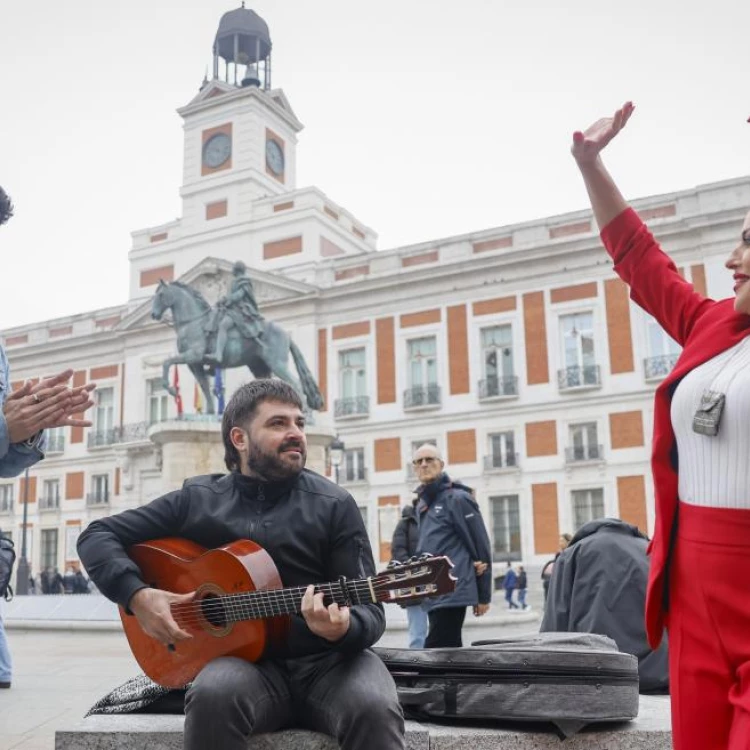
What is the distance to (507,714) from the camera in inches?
105

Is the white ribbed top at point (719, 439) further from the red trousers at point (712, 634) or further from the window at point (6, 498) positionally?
the window at point (6, 498)

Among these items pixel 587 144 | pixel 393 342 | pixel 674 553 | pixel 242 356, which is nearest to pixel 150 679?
pixel 674 553

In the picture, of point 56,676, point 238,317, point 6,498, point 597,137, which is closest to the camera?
point 597,137

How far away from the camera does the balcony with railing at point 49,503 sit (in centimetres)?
3419

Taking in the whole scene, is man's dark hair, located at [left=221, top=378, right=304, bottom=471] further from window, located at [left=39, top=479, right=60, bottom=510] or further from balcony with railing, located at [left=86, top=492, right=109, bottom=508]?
window, located at [left=39, top=479, right=60, bottom=510]

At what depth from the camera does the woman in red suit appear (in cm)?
176

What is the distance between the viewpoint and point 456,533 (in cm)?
589

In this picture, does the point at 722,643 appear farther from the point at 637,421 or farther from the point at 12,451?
the point at 637,421

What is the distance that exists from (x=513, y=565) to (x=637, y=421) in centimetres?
534

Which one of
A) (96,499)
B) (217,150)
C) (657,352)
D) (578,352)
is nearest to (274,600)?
(657,352)

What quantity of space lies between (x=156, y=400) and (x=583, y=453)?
623 inches

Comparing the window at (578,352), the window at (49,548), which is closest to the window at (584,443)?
the window at (578,352)

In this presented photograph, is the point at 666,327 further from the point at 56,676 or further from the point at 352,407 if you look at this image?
the point at 352,407

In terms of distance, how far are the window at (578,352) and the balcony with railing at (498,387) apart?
56.8 inches
